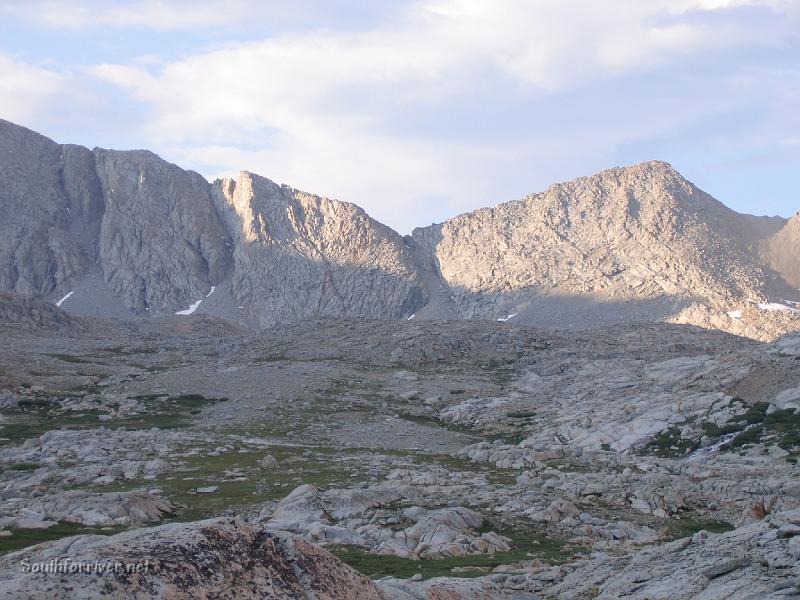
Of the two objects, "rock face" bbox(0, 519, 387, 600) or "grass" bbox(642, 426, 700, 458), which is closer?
"rock face" bbox(0, 519, 387, 600)

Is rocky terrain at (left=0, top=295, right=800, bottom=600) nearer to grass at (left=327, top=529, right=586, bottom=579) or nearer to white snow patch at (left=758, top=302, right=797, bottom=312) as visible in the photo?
grass at (left=327, top=529, right=586, bottom=579)

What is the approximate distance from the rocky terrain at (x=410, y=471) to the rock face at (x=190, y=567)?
28mm

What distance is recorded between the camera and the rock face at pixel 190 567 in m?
9.71

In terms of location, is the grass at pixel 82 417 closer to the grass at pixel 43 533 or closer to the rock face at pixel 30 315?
the grass at pixel 43 533

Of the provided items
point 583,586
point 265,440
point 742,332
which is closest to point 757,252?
point 742,332

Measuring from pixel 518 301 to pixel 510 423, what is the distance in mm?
122797

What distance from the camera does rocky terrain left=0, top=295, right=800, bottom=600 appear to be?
11.7 meters

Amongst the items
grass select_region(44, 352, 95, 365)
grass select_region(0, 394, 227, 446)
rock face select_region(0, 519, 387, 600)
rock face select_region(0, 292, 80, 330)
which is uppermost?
rock face select_region(0, 292, 80, 330)

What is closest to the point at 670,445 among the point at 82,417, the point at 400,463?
the point at 400,463

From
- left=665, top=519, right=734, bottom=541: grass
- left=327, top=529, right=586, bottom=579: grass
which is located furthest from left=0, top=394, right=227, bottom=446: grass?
left=665, top=519, right=734, bottom=541: grass

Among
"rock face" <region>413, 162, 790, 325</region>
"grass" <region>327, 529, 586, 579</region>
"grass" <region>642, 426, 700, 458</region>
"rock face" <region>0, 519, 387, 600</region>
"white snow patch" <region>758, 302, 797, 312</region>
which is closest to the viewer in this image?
"rock face" <region>0, 519, 387, 600</region>

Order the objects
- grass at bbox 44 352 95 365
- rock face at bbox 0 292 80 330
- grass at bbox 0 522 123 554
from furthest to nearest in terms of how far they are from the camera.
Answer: rock face at bbox 0 292 80 330 < grass at bbox 44 352 95 365 < grass at bbox 0 522 123 554

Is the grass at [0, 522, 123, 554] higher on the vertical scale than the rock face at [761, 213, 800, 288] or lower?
lower

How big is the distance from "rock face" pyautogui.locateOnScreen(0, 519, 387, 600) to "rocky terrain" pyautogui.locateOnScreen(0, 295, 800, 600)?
28 mm
